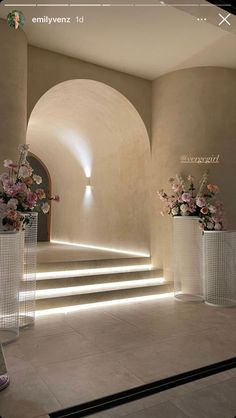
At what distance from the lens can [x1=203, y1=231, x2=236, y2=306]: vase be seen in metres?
4.28

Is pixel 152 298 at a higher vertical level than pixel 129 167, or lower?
lower

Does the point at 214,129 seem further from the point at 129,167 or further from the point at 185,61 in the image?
the point at 129,167

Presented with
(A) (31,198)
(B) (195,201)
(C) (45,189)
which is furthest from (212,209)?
(C) (45,189)

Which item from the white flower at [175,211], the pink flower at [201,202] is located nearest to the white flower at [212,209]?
the pink flower at [201,202]

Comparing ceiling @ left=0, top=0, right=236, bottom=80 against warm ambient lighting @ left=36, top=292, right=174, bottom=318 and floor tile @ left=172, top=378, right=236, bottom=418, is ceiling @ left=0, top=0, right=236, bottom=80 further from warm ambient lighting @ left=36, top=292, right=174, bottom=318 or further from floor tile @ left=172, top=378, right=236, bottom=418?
warm ambient lighting @ left=36, top=292, right=174, bottom=318

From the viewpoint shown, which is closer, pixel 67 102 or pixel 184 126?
pixel 184 126

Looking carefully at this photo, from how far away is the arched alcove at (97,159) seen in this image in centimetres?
534

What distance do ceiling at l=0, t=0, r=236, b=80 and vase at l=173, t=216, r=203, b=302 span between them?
230 centimetres

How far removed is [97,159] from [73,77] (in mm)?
2353

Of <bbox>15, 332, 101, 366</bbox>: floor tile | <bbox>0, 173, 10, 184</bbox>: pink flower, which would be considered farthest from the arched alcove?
<bbox>15, 332, 101, 366</bbox>: floor tile

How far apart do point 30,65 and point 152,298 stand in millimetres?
3557

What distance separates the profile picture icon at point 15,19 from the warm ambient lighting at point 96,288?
3.18 meters

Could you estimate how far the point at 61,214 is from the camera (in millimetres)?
8281

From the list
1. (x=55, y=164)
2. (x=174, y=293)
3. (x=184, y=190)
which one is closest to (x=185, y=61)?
(x=184, y=190)
